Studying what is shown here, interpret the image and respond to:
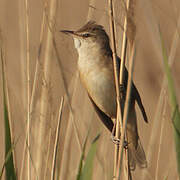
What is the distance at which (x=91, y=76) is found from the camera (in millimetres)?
2781

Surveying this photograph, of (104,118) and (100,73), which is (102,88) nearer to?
(100,73)

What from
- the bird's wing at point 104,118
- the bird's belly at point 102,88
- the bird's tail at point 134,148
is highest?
the bird's belly at point 102,88

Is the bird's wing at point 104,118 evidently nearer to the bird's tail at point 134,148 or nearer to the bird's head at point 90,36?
the bird's tail at point 134,148

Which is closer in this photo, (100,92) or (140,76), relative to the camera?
(100,92)

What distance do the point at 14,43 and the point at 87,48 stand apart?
2.49 metres

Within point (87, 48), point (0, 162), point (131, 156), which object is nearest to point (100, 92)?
point (87, 48)

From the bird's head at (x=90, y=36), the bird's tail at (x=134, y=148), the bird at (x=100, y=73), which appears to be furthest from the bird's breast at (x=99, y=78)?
the bird's tail at (x=134, y=148)

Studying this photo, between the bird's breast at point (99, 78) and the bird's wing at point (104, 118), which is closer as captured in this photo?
the bird's breast at point (99, 78)

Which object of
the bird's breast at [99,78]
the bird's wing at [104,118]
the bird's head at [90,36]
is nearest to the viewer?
the bird's breast at [99,78]

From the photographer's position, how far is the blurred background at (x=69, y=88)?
7.45 ft

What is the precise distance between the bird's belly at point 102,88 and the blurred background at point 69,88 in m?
0.10

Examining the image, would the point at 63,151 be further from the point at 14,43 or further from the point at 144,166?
the point at 14,43

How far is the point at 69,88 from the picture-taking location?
299cm

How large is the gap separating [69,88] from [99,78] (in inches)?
13.2
